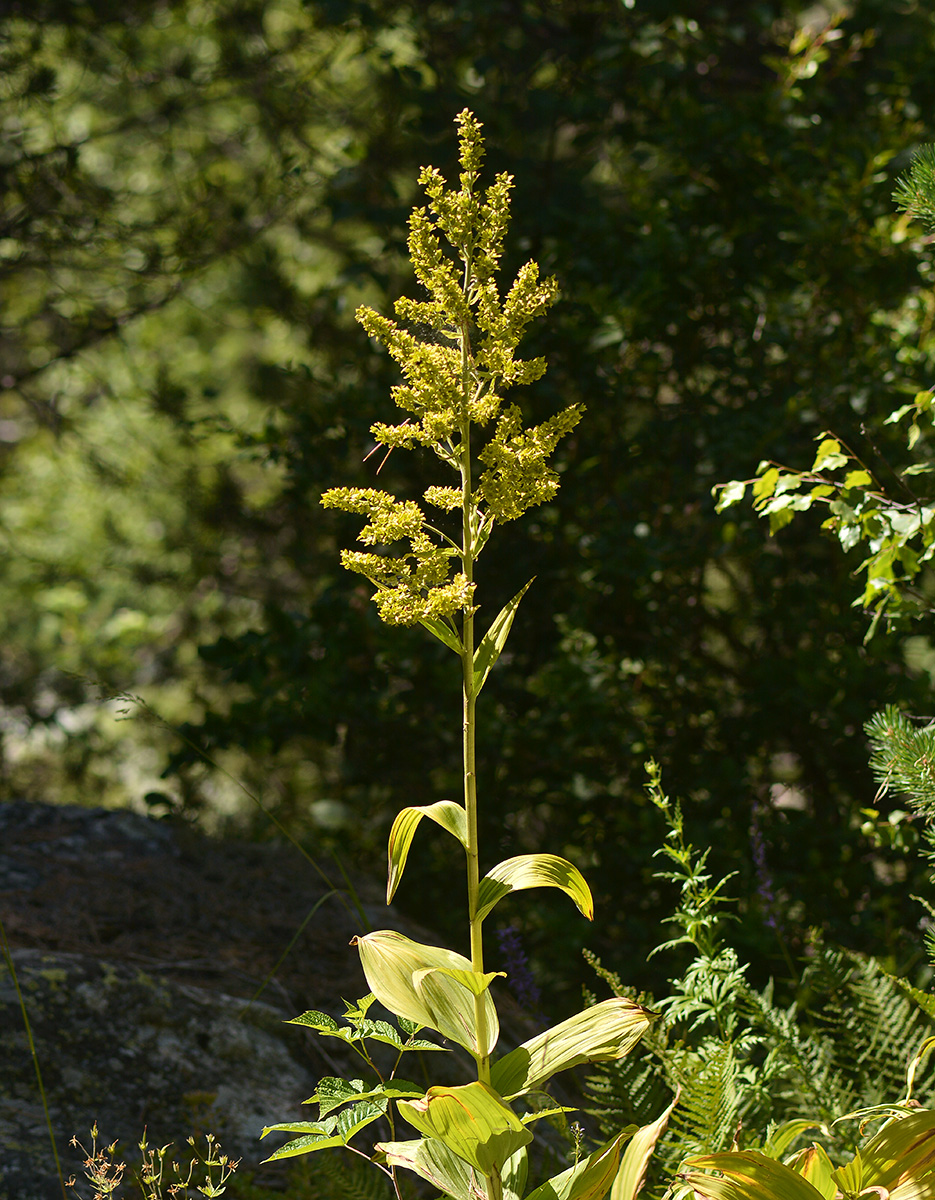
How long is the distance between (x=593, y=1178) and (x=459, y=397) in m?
1.07

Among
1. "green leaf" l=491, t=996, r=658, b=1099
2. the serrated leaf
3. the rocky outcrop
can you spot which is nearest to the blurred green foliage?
the rocky outcrop

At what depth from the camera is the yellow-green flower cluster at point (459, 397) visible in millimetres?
1338

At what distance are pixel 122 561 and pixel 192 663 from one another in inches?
37.2

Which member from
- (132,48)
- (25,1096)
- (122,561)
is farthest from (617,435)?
(122,561)

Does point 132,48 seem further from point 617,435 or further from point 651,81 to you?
point 617,435

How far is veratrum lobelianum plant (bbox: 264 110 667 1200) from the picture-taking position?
4.29 feet

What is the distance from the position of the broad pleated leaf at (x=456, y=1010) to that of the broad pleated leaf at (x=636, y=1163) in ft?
0.74

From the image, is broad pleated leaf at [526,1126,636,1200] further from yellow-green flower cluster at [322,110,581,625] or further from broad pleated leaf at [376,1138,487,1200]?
yellow-green flower cluster at [322,110,581,625]

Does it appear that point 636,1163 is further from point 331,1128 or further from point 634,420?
point 634,420

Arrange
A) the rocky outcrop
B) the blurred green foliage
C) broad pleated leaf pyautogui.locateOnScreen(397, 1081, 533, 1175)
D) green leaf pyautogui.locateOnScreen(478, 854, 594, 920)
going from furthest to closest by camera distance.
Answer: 1. the blurred green foliage
2. the rocky outcrop
3. green leaf pyautogui.locateOnScreen(478, 854, 594, 920)
4. broad pleated leaf pyautogui.locateOnScreen(397, 1081, 533, 1175)

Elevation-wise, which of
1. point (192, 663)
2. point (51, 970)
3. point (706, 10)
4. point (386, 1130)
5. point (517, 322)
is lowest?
point (192, 663)

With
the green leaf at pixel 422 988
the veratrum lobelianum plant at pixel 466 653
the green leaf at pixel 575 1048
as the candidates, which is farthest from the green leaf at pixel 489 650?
the green leaf at pixel 575 1048

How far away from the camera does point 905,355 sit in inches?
107

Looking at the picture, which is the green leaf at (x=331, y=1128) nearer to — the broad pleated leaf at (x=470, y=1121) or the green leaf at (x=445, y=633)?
the broad pleated leaf at (x=470, y=1121)
